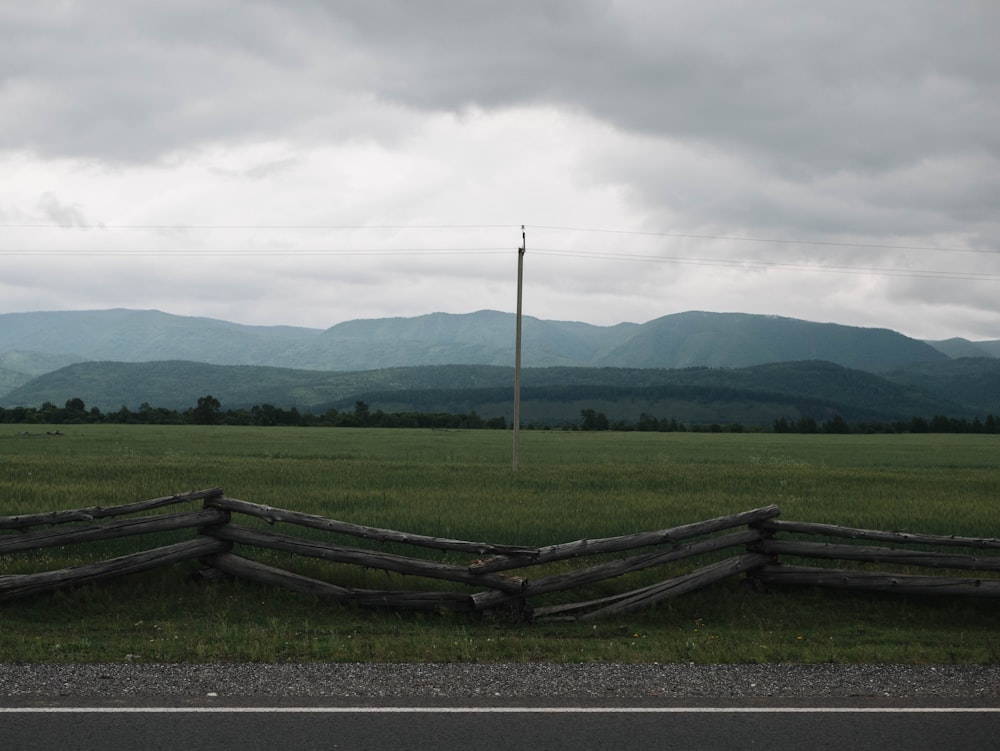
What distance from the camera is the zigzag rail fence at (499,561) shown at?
40.2 ft

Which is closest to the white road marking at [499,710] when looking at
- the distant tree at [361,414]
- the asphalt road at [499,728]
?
the asphalt road at [499,728]

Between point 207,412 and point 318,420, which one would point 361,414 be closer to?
point 318,420

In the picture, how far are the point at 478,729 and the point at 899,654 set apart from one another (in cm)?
557

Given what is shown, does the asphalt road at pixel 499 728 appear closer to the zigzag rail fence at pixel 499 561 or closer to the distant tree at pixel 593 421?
the zigzag rail fence at pixel 499 561

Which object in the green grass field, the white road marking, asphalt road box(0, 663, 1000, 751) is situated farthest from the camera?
the green grass field

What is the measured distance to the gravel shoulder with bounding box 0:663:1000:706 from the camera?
28.3 ft

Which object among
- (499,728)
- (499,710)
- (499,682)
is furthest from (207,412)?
(499,728)

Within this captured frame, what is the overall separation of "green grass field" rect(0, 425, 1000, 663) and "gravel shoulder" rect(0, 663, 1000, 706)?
0.50 metres

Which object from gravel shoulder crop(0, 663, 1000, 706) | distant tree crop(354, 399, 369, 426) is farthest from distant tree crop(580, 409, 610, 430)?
gravel shoulder crop(0, 663, 1000, 706)

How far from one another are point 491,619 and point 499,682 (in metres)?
3.09

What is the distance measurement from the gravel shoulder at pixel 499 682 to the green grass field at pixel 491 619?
0.50 metres

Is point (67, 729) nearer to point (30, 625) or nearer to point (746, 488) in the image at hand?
point (30, 625)

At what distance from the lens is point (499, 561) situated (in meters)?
12.1

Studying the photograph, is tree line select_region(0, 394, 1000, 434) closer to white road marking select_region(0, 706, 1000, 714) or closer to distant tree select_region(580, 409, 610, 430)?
distant tree select_region(580, 409, 610, 430)
